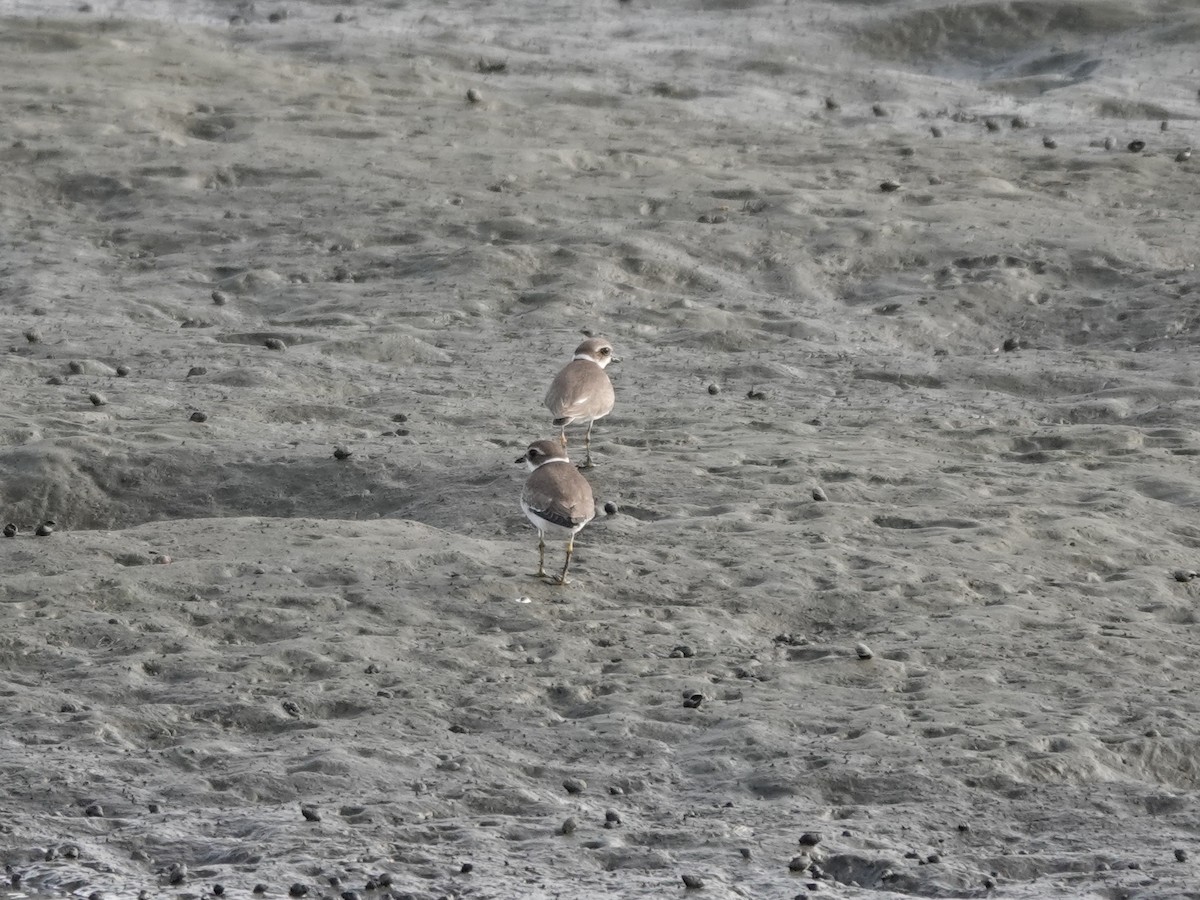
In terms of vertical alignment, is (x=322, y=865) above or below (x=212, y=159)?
below

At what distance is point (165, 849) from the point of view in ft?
21.9

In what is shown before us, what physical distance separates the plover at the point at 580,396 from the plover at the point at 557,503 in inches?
42.4

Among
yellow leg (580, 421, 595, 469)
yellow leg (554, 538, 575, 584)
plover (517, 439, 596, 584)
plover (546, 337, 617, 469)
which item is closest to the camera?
plover (517, 439, 596, 584)

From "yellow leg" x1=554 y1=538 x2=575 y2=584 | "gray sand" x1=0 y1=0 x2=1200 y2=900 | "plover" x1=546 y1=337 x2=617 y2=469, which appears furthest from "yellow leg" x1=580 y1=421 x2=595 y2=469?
"yellow leg" x1=554 y1=538 x2=575 y2=584

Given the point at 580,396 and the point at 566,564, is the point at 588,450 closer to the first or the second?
the point at 580,396

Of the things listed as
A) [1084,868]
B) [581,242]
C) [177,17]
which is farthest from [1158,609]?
[177,17]

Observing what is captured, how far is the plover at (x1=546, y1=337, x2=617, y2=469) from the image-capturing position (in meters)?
10.2

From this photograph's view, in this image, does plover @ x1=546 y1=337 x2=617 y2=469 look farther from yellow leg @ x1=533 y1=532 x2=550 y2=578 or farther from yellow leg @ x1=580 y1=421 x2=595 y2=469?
yellow leg @ x1=533 y1=532 x2=550 y2=578

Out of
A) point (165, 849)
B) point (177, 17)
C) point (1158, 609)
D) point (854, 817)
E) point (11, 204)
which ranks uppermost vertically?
point (177, 17)

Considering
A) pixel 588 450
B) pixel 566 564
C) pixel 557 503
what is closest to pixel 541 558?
pixel 566 564

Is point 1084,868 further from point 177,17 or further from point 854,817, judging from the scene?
point 177,17

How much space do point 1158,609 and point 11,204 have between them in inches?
389

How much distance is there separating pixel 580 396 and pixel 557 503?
71.1 inches

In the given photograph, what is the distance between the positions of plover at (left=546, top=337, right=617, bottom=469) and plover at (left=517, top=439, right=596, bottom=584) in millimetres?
1078
